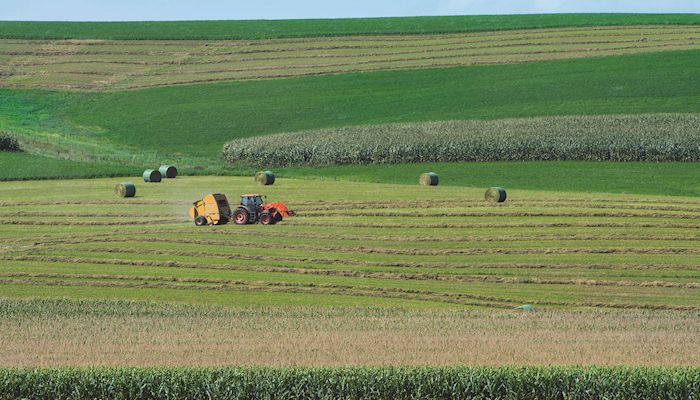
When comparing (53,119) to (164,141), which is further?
(53,119)

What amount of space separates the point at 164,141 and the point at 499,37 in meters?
42.0

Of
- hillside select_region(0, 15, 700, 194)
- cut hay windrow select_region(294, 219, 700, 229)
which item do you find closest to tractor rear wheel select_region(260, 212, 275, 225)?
cut hay windrow select_region(294, 219, 700, 229)

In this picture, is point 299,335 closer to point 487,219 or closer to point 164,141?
point 487,219

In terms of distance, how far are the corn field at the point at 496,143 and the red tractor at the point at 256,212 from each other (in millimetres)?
22968

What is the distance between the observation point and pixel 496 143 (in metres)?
72.2

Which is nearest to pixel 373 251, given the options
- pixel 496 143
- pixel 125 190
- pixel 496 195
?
pixel 496 195

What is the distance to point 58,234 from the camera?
4934cm

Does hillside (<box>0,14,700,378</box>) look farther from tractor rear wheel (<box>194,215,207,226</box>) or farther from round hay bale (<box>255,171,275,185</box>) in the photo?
round hay bale (<box>255,171,275,185</box>)

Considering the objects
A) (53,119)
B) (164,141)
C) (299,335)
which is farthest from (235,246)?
(53,119)

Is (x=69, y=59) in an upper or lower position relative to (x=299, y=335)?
upper

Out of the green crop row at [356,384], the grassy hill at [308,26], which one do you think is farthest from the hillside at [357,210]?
the grassy hill at [308,26]

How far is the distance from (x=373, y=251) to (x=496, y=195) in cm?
1042

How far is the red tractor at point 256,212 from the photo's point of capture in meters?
49.5

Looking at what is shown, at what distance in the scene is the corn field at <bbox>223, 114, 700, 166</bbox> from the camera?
70625mm
